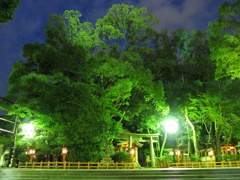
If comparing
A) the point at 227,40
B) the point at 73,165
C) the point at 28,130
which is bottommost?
the point at 73,165

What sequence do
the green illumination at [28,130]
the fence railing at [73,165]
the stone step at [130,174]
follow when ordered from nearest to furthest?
the stone step at [130,174]
the fence railing at [73,165]
the green illumination at [28,130]

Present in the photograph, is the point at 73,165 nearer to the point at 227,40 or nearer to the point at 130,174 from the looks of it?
the point at 130,174

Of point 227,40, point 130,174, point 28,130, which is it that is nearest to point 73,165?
point 28,130

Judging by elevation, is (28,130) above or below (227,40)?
below

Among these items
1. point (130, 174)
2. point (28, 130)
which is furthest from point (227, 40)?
point (28, 130)

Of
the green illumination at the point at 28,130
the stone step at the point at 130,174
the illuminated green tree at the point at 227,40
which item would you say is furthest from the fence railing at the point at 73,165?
the illuminated green tree at the point at 227,40

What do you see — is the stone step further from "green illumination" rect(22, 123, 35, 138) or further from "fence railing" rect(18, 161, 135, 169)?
"green illumination" rect(22, 123, 35, 138)

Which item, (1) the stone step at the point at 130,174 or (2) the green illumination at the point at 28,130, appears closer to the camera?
(1) the stone step at the point at 130,174

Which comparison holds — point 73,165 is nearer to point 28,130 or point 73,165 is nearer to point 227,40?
point 28,130

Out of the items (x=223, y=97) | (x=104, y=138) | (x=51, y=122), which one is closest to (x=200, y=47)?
(x=223, y=97)

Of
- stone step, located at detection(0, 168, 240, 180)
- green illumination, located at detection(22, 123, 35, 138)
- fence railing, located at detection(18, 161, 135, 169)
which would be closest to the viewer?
stone step, located at detection(0, 168, 240, 180)

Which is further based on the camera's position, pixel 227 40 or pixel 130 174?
pixel 227 40

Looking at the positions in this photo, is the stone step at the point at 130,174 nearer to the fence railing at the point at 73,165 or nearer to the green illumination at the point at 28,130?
the fence railing at the point at 73,165

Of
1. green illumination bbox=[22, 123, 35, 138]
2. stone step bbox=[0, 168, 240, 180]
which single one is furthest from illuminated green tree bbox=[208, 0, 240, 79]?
green illumination bbox=[22, 123, 35, 138]
